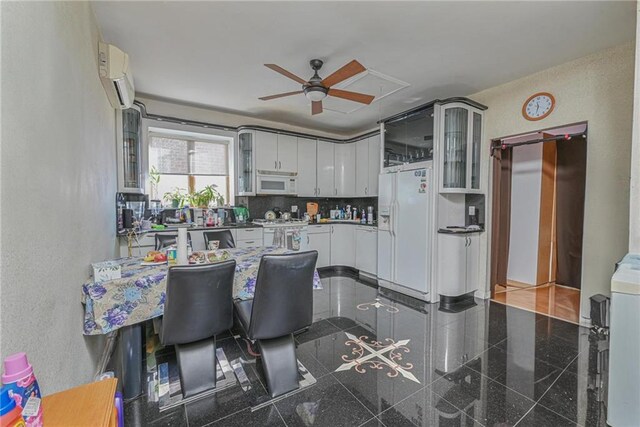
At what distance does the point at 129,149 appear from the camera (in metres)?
3.30

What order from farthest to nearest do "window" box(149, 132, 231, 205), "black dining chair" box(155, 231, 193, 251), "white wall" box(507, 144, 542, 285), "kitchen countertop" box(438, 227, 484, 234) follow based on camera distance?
"white wall" box(507, 144, 542, 285), "window" box(149, 132, 231, 205), "kitchen countertop" box(438, 227, 484, 234), "black dining chair" box(155, 231, 193, 251)

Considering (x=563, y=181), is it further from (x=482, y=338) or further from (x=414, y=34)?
(x=414, y=34)

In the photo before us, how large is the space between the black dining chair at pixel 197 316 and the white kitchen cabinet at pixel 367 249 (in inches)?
119

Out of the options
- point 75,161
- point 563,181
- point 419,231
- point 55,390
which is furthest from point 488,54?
point 55,390

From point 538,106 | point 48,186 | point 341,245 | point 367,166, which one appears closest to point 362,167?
point 367,166

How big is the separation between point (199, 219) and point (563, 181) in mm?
5663

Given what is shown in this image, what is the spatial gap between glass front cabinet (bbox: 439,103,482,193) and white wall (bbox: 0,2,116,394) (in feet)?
11.7

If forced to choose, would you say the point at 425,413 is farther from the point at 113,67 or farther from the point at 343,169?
the point at 343,169

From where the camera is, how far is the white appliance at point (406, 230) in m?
3.59

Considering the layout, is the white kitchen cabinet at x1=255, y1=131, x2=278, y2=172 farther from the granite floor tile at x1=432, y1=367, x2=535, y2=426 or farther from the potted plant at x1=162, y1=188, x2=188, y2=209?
the granite floor tile at x1=432, y1=367, x2=535, y2=426

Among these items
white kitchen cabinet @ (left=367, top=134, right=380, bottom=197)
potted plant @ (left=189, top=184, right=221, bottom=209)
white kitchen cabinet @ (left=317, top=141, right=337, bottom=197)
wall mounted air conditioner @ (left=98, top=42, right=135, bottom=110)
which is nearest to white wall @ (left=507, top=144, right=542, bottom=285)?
white kitchen cabinet @ (left=367, top=134, right=380, bottom=197)

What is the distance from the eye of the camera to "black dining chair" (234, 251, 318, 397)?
1.74 m

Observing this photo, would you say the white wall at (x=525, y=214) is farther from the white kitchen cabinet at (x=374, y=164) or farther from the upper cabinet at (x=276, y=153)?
the upper cabinet at (x=276, y=153)

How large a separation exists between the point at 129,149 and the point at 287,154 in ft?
7.65
